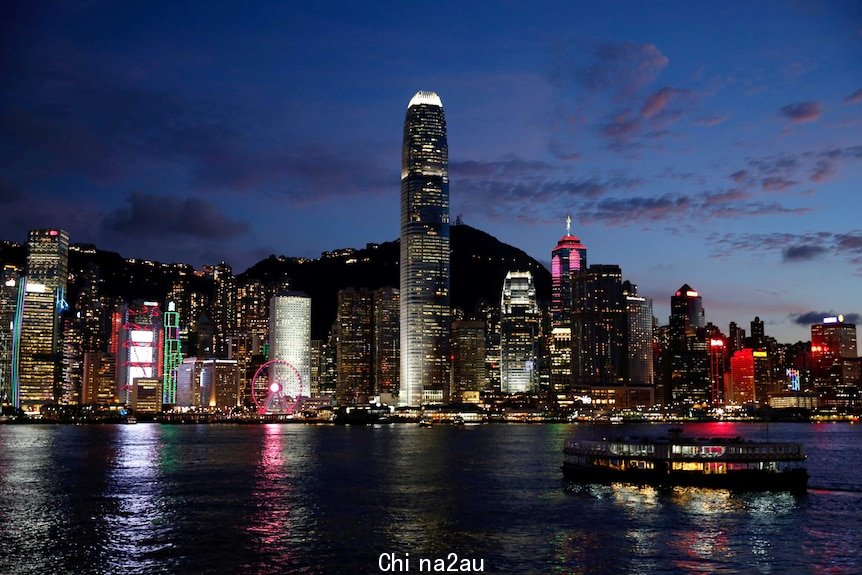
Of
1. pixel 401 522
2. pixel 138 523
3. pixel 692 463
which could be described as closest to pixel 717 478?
pixel 692 463

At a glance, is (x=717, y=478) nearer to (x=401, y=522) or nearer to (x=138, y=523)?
(x=401, y=522)

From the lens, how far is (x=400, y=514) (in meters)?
71.6

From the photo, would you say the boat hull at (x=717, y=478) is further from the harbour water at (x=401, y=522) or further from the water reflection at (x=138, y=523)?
the water reflection at (x=138, y=523)

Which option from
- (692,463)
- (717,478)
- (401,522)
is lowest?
(401,522)

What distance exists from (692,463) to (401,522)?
1306 inches

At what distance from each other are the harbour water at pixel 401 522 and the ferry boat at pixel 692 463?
263cm

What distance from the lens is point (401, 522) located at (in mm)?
67625

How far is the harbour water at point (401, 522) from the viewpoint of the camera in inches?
2117

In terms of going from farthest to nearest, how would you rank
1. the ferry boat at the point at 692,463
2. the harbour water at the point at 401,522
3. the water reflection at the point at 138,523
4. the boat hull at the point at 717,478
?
the ferry boat at the point at 692,463
the boat hull at the point at 717,478
the water reflection at the point at 138,523
the harbour water at the point at 401,522

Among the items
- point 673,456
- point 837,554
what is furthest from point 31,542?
point 673,456

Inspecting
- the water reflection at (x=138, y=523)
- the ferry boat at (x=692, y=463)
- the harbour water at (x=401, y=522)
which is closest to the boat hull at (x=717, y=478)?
the ferry boat at (x=692, y=463)

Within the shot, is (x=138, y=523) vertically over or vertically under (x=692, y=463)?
under

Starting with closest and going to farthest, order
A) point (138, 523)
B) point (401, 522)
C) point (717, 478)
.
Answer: point (138, 523)
point (401, 522)
point (717, 478)

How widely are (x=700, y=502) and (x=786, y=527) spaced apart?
12.0 meters
